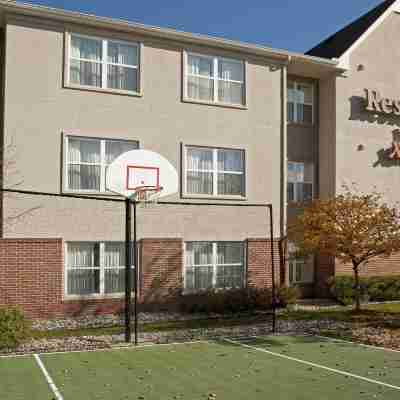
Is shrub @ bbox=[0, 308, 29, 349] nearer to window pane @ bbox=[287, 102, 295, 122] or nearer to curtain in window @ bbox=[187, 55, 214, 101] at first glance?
curtain in window @ bbox=[187, 55, 214, 101]

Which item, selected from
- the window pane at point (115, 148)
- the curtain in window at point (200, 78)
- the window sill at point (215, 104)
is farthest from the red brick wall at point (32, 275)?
the curtain in window at point (200, 78)

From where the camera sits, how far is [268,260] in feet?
64.5

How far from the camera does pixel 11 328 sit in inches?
465

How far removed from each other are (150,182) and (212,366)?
5.31 m

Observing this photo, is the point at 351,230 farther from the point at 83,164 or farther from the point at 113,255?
the point at 83,164

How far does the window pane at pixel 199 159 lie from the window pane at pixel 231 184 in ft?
1.93

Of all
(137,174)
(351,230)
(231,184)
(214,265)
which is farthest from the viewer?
(231,184)

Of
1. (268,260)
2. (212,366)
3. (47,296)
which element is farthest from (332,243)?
(47,296)

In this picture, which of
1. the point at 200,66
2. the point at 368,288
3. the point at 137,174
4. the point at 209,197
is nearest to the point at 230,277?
the point at 209,197

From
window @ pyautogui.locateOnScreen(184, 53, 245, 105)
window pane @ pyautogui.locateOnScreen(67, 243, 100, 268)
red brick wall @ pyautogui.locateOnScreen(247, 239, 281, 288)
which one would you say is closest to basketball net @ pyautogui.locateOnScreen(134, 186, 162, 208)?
window pane @ pyautogui.locateOnScreen(67, 243, 100, 268)

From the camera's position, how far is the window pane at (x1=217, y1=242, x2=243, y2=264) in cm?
1909

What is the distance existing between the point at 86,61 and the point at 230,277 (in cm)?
890

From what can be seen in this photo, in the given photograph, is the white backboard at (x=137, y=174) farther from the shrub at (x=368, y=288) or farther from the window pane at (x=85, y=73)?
the shrub at (x=368, y=288)

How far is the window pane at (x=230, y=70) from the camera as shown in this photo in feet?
63.6
